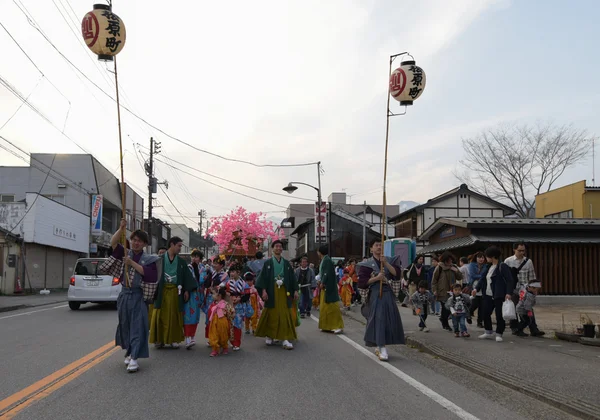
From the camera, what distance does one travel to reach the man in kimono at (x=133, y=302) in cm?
661

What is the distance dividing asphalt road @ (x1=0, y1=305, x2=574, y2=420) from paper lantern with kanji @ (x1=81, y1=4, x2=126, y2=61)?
4.78m

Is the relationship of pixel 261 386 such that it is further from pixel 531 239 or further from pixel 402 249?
pixel 402 249

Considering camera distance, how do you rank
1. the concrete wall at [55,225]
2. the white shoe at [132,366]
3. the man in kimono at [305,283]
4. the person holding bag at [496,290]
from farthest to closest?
the concrete wall at [55,225], the man in kimono at [305,283], the person holding bag at [496,290], the white shoe at [132,366]

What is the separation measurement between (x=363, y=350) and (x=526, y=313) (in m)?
3.56

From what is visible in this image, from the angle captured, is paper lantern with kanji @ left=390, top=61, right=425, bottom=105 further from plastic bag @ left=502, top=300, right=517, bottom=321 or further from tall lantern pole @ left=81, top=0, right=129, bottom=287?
tall lantern pole @ left=81, top=0, right=129, bottom=287

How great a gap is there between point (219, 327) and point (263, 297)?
1.16 meters

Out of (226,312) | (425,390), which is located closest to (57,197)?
(226,312)

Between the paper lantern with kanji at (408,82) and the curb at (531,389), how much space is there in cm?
527

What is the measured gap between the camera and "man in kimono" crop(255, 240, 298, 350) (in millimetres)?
8938

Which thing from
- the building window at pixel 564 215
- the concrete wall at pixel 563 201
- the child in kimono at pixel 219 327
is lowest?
the child in kimono at pixel 219 327

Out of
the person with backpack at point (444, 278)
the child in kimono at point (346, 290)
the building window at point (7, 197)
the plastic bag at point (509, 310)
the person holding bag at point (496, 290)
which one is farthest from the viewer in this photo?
the building window at point (7, 197)

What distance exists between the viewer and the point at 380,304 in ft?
Result: 25.3

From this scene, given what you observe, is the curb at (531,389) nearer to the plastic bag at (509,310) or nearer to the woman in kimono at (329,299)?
the plastic bag at (509,310)

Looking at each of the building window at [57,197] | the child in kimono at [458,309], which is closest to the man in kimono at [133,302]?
the child in kimono at [458,309]
